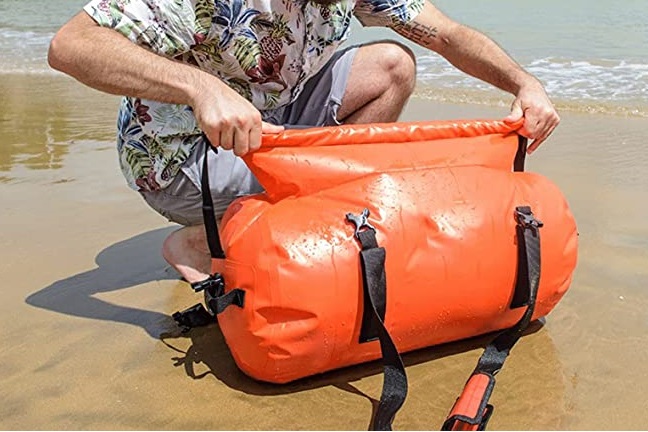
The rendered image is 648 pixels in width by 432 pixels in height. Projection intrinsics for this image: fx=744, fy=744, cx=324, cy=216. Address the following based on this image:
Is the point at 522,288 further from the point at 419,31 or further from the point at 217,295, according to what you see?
the point at 419,31

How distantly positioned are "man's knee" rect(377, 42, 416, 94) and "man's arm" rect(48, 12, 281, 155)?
881mm

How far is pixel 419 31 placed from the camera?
8.77ft

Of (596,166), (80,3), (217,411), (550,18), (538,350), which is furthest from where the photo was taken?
(80,3)

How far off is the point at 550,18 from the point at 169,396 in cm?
1100

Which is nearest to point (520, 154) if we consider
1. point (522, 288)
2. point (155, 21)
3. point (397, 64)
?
point (522, 288)

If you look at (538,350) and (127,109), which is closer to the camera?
(538,350)

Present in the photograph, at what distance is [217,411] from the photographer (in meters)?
1.76

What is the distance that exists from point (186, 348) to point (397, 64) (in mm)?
1242

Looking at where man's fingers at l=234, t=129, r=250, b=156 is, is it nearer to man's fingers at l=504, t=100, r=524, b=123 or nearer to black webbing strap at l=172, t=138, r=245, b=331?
black webbing strap at l=172, t=138, r=245, b=331

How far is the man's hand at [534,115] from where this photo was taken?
2.19 meters

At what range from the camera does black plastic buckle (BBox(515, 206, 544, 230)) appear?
6.25ft

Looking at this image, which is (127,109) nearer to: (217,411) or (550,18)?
(217,411)

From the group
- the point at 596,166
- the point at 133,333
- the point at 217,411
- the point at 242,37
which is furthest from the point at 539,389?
the point at 596,166

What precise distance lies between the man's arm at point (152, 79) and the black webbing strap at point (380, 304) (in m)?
0.35
